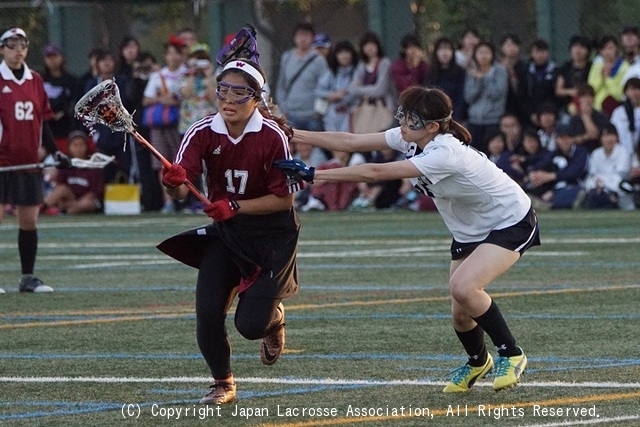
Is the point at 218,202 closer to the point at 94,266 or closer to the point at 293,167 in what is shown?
the point at 293,167

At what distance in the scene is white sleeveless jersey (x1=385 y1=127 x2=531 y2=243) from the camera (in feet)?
24.1

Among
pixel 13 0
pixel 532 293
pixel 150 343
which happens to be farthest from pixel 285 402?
pixel 13 0

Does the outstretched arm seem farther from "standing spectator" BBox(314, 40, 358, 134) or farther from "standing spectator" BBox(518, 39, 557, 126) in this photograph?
"standing spectator" BBox(314, 40, 358, 134)

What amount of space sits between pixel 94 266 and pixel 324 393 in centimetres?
746

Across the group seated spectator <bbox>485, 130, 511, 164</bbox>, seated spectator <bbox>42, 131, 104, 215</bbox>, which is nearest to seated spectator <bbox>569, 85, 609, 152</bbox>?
seated spectator <bbox>485, 130, 511, 164</bbox>

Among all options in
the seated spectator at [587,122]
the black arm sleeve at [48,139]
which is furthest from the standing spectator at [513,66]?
the black arm sleeve at [48,139]

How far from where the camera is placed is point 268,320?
747cm

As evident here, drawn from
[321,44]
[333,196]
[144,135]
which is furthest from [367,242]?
[144,135]

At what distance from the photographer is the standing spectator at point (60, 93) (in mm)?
21906

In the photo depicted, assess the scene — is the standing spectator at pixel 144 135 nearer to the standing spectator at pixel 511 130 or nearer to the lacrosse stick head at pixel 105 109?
the standing spectator at pixel 511 130

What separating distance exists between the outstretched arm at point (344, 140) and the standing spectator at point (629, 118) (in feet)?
36.9

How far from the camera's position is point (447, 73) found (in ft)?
64.7

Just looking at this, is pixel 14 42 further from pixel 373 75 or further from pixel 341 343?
pixel 373 75

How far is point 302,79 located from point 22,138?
899 cm
